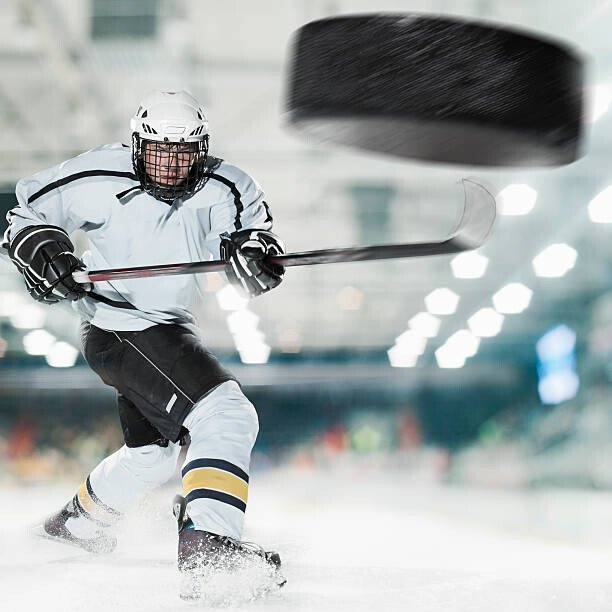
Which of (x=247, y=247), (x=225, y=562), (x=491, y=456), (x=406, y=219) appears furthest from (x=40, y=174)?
(x=491, y=456)

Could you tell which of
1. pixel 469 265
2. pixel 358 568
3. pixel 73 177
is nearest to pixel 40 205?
pixel 73 177

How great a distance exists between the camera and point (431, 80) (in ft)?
5.49

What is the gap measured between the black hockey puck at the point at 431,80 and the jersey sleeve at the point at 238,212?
0.62 feet


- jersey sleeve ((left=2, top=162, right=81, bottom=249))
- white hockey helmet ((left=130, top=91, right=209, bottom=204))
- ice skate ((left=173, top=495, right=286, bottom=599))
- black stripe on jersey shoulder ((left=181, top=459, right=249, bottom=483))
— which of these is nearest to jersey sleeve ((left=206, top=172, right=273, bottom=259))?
white hockey helmet ((left=130, top=91, right=209, bottom=204))

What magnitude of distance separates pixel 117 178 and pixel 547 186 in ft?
16.5

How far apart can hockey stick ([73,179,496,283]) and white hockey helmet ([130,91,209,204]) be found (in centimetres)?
16

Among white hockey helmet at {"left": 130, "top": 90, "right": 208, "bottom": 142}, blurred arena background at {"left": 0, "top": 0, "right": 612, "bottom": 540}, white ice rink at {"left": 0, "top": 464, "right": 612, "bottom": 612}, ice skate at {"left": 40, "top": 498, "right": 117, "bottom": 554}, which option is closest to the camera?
white ice rink at {"left": 0, "top": 464, "right": 612, "bottom": 612}

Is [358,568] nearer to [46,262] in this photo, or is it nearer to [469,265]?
[46,262]

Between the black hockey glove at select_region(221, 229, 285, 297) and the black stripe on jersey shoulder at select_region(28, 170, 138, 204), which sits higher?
the black stripe on jersey shoulder at select_region(28, 170, 138, 204)

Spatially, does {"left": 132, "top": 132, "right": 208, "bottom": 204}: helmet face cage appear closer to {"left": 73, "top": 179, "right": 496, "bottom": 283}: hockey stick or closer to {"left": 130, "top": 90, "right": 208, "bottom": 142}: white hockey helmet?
{"left": 130, "top": 90, "right": 208, "bottom": 142}: white hockey helmet

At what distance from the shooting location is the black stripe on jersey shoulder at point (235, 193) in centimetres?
170

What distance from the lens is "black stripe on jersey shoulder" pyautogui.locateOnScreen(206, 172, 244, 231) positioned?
5.56ft

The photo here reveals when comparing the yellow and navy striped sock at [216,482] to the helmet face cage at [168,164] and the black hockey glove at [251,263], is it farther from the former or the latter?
the helmet face cage at [168,164]

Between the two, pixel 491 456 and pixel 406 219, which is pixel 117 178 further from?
pixel 491 456
